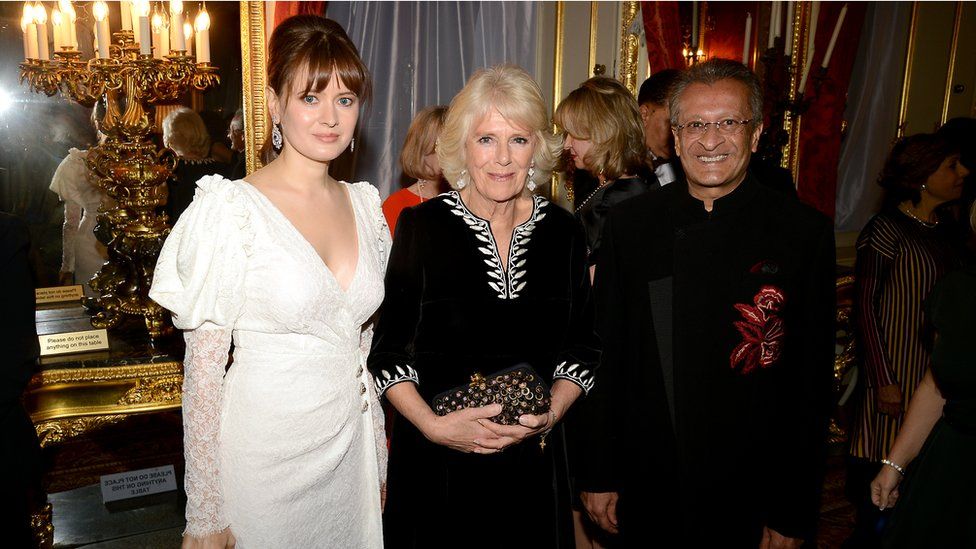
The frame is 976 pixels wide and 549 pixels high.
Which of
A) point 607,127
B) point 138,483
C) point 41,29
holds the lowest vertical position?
point 138,483

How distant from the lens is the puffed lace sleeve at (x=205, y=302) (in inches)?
61.1

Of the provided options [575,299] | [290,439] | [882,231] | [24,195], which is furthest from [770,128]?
[24,195]

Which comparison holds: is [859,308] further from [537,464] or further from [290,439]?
[290,439]

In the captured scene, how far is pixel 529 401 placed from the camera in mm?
1688

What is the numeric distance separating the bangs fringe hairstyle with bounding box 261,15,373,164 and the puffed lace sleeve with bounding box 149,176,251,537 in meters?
0.29

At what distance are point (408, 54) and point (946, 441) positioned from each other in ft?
11.3

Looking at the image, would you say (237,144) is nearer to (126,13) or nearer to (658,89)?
(126,13)

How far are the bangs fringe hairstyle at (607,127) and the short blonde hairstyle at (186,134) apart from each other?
1.80 m

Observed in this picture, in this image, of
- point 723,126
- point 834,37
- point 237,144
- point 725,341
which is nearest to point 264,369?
point 725,341

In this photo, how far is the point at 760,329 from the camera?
1.73 meters

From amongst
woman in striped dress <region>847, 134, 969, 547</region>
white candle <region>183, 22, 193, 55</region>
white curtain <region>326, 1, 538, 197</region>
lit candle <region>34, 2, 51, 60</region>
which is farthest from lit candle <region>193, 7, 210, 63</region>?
woman in striped dress <region>847, 134, 969, 547</region>

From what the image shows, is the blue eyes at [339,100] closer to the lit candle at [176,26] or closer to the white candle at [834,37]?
the lit candle at [176,26]

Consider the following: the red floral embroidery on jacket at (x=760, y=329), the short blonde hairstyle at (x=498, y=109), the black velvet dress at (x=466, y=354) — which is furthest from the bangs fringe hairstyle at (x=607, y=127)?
the red floral embroidery on jacket at (x=760, y=329)

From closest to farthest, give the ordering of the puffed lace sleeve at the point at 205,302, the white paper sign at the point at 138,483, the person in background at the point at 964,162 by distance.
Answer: the puffed lace sleeve at the point at 205,302 → the person in background at the point at 964,162 → the white paper sign at the point at 138,483
